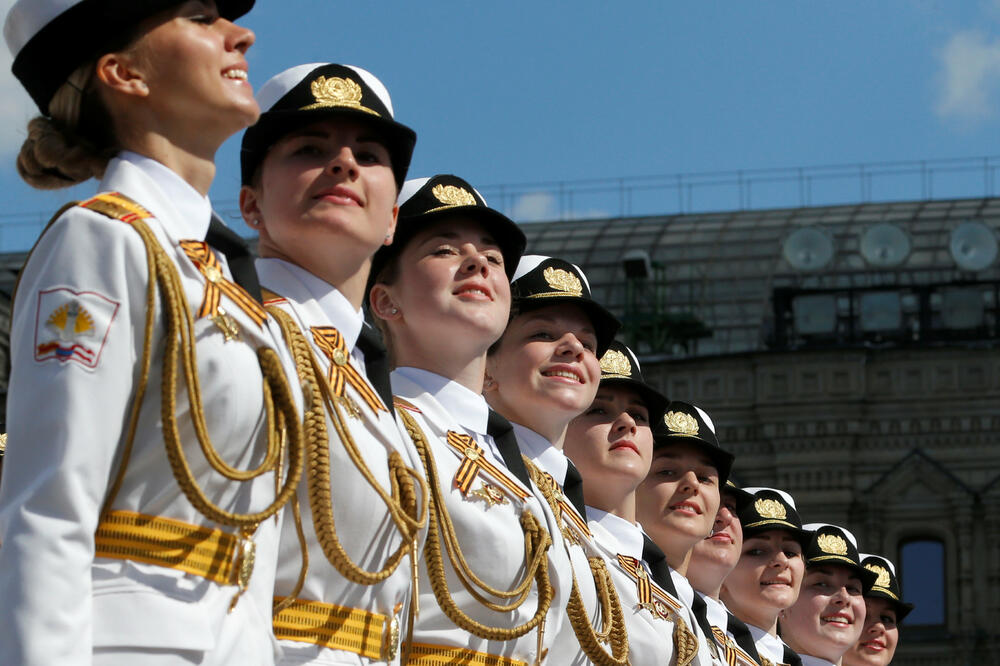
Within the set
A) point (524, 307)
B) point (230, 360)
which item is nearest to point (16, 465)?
point (230, 360)

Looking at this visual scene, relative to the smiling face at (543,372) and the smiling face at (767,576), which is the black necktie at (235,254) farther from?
the smiling face at (767,576)

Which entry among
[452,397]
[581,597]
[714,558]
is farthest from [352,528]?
[714,558]

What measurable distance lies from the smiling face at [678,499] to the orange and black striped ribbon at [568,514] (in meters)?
1.87

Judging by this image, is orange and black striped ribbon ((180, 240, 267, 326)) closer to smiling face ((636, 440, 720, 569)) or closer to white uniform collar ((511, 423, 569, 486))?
white uniform collar ((511, 423, 569, 486))

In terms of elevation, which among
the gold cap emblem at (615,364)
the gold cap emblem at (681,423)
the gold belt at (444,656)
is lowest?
the gold belt at (444,656)

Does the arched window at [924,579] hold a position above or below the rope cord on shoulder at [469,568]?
above

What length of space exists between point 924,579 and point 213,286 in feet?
99.0

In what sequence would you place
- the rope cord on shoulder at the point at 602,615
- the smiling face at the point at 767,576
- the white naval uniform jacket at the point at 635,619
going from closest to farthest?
the rope cord on shoulder at the point at 602,615, the white naval uniform jacket at the point at 635,619, the smiling face at the point at 767,576

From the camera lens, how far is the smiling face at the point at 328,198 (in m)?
4.99

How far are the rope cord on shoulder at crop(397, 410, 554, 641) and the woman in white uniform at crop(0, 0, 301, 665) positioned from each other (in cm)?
111

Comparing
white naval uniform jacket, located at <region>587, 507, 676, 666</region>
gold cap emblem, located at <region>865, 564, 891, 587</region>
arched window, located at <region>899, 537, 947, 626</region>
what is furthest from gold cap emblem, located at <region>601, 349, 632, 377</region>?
arched window, located at <region>899, 537, 947, 626</region>

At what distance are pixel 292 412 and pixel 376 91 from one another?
1.48 m

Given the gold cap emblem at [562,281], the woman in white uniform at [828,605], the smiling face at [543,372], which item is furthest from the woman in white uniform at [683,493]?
the woman in white uniform at [828,605]

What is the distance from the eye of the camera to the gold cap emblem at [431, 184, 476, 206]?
6082mm
